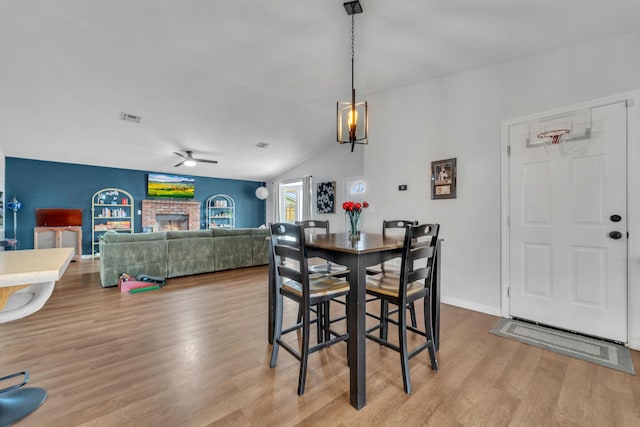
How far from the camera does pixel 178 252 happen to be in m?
4.50

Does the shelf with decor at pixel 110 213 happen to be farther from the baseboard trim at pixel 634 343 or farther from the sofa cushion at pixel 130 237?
the baseboard trim at pixel 634 343

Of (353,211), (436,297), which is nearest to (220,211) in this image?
(353,211)

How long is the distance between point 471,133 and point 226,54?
9.59ft

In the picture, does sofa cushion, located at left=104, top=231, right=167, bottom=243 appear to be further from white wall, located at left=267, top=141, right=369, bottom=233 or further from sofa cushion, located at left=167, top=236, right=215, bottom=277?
white wall, located at left=267, top=141, right=369, bottom=233

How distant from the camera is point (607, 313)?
2.34 meters

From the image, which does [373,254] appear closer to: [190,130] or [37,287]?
[37,287]

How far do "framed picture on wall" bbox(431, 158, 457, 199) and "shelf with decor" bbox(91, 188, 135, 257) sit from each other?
24.5 feet

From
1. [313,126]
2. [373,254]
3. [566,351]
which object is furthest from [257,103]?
[566,351]

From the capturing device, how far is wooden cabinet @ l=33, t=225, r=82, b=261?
617 cm

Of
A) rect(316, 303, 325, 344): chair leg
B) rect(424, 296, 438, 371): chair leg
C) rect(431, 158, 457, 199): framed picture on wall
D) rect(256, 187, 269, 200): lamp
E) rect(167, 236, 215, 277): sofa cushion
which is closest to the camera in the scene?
rect(424, 296, 438, 371): chair leg

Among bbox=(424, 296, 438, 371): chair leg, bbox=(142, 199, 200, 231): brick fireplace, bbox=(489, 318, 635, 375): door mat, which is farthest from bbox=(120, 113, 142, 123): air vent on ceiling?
bbox=(489, 318, 635, 375): door mat

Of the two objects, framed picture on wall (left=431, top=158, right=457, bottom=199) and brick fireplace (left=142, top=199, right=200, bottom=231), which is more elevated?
framed picture on wall (left=431, top=158, right=457, bottom=199)

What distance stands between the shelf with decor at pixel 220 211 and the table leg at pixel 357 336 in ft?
25.8

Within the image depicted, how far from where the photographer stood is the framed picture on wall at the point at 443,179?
3.24 m
